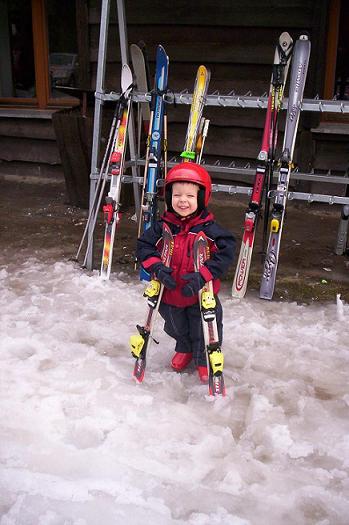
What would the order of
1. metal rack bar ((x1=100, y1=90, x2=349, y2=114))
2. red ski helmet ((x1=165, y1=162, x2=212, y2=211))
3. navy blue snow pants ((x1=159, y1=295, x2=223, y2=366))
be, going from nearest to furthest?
red ski helmet ((x1=165, y1=162, x2=212, y2=211)) < navy blue snow pants ((x1=159, y1=295, x2=223, y2=366)) < metal rack bar ((x1=100, y1=90, x2=349, y2=114))

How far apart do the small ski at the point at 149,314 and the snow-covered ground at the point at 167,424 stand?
111 millimetres

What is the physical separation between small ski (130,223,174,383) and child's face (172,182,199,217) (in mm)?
143

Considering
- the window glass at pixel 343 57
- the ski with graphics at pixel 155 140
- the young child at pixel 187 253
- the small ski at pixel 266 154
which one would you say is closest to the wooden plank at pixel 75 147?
the ski with graphics at pixel 155 140

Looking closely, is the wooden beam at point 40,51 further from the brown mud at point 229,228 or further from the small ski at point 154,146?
the small ski at point 154,146

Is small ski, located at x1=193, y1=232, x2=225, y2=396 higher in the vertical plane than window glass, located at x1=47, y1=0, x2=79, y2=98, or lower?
lower

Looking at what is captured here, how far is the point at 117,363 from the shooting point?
3.09 metres

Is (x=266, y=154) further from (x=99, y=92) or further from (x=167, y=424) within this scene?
(x=167, y=424)

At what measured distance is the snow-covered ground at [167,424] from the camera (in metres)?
2.08

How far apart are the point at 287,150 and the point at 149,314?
1.76 meters

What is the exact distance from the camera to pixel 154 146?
13.7ft

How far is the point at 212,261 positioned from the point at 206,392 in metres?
0.73

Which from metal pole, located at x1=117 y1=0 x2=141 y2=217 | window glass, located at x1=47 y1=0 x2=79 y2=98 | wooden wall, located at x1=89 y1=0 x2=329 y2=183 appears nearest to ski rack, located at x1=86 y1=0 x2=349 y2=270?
metal pole, located at x1=117 y1=0 x2=141 y2=217

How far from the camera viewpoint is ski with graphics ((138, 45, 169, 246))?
407 centimetres

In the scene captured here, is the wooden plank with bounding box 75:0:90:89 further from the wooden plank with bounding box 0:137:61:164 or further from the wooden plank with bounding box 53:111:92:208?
the wooden plank with bounding box 0:137:61:164
